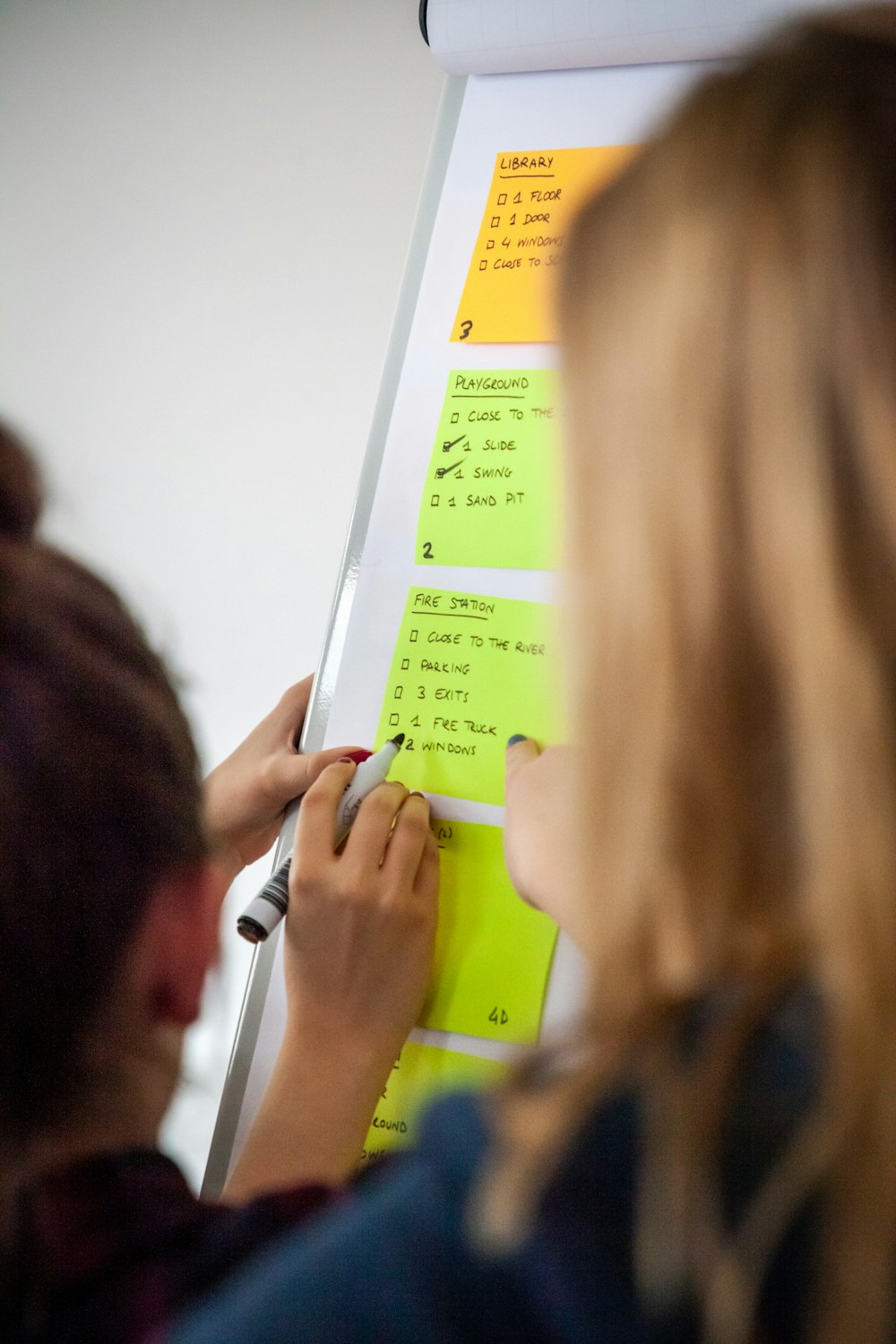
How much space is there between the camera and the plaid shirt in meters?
0.39

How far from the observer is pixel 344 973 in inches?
28.4

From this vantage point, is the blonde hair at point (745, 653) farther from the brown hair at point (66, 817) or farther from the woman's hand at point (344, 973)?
the woman's hand at point (344, 973)

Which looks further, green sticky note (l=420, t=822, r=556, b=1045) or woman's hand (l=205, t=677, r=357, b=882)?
woman's hand (l=205, t=677, r=357, b=882)

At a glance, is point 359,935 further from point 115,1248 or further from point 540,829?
point 115,1248

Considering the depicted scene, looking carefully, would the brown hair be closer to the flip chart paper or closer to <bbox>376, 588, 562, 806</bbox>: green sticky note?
<bbox>376, 588, 562, 806</bbox>: green sticky note

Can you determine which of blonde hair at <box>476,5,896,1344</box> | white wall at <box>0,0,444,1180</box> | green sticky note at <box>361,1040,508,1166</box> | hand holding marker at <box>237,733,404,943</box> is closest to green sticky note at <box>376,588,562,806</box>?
hand holding marker at <box>237,733,404,943</box>

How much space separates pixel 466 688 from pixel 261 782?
20 cm

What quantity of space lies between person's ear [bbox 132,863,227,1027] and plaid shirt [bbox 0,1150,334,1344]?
73mm

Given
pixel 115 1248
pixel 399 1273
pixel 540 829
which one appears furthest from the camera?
pixel 540 829

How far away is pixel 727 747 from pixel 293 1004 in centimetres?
49

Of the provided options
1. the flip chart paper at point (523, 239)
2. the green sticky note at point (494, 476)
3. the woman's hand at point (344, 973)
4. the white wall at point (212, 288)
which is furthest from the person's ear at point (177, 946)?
the white wall at point (212, 288)

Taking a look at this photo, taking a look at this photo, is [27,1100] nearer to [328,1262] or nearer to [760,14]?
[328,1262]

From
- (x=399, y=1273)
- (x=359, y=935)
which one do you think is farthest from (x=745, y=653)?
(x=359, y=935)

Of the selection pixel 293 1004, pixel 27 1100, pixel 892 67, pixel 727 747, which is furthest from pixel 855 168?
pixel 293 1004
